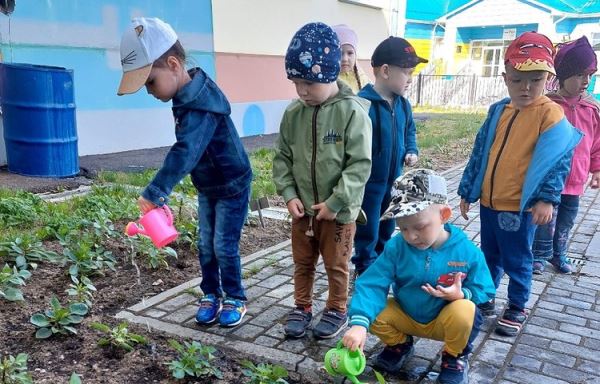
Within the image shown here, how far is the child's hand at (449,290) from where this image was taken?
2.38m

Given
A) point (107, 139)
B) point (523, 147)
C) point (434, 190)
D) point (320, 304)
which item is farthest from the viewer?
point (107, 139)

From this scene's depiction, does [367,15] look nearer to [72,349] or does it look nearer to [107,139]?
[107,139]

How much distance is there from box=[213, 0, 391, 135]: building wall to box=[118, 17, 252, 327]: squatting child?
692cm

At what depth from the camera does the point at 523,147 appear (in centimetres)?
306

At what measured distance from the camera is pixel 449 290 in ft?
7.84

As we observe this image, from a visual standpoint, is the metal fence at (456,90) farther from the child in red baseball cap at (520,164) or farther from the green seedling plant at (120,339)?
the green seedling plant at (120,339)

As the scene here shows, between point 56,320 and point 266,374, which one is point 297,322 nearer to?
point 266,374

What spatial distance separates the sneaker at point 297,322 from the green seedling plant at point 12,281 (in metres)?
1.53

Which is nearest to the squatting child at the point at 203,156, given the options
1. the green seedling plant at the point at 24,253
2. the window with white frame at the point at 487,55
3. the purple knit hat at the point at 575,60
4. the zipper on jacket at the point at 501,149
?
the green seedling plant at the point at 24,253

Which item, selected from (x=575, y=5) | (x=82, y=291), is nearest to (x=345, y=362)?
(x=82, y=291)

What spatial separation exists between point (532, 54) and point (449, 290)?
141cm

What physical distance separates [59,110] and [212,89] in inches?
164

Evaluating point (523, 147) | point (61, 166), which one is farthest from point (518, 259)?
point (61, 166)

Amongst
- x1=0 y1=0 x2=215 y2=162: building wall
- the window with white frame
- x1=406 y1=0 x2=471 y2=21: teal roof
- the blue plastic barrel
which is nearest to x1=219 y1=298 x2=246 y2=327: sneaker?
x1=0 y1=0 x2=215 y2=162: building wall
